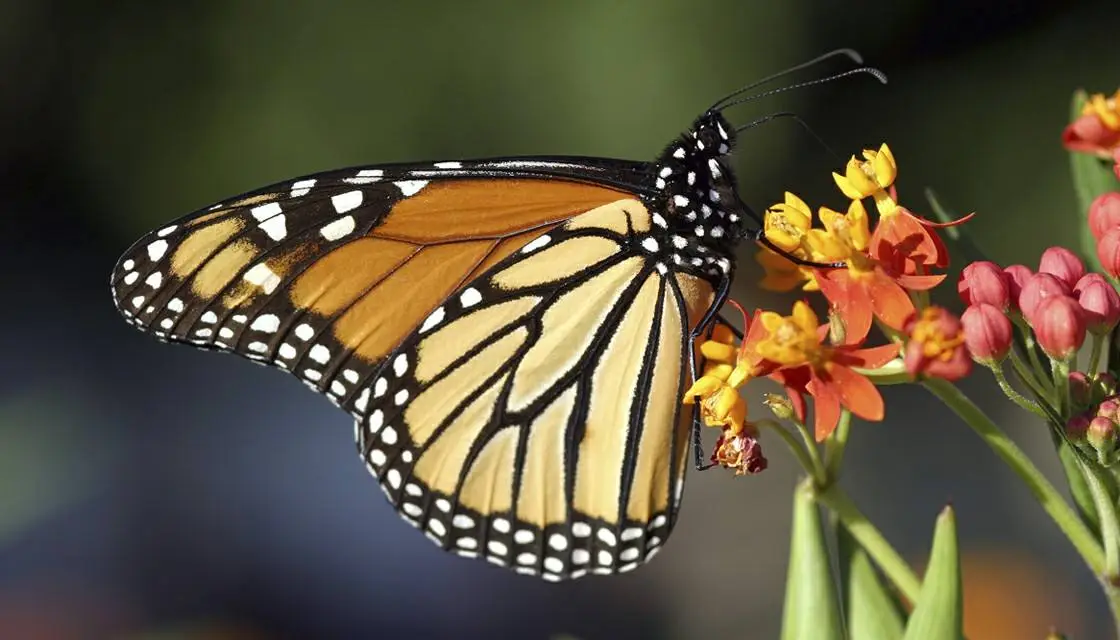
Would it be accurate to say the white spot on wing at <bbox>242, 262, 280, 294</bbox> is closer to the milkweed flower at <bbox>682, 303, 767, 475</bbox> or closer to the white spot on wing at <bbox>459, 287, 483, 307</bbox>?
the white spot on wing at <bbox>459, 287, 483, 307</bbox>

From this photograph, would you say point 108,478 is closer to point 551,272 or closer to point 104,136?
point 104,136

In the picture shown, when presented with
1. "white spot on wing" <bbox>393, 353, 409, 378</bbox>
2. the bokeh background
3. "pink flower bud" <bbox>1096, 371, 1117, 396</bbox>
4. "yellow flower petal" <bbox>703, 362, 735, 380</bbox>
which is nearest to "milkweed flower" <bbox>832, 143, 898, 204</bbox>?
"yellow flower petal" <bbox>703, 362, 735, 380</bbox>

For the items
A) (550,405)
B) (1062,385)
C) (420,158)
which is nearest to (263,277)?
(550,405)

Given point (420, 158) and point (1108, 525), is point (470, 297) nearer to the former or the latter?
point (1108, 525)

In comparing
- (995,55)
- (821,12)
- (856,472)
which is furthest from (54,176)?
(995,55)

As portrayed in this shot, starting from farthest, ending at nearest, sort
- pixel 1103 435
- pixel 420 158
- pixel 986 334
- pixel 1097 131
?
pixel 420 158 → pixel 1097 131 → pixel 986 334 → pixel 1103 435
